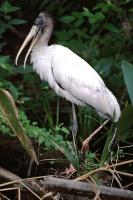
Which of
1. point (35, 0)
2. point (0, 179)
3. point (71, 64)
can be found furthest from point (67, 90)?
point (35, 0)

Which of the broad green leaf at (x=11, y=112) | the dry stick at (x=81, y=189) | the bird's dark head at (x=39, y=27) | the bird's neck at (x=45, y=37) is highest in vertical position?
the broad green leaf at (x=11, y=112)

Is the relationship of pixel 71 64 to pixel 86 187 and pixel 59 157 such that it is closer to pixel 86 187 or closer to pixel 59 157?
pixel 59 157

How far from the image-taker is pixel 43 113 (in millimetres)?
6484

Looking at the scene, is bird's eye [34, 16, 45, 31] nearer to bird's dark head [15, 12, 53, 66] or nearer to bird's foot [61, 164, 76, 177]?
bird's dark head [15, 12, 53, 66]

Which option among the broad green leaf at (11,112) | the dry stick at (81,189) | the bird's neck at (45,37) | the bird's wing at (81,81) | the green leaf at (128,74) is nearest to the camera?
the dry stick at (81,189)

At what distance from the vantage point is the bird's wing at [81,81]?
5027 mm

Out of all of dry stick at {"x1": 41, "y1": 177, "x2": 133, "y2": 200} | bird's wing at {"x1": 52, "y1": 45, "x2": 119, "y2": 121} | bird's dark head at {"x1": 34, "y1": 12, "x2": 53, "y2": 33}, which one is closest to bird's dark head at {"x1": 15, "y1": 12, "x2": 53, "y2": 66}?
bird's dark head at {"x1": 34, "y1": 12, "x2": 53, "y2": 33}

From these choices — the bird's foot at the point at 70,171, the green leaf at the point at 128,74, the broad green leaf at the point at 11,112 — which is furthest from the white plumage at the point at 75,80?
the broad green leaf at the point at 11,112

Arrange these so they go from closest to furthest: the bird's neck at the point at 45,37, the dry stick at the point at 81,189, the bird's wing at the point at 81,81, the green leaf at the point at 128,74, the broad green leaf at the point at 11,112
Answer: the dry stick at the point at 81,189 → the broad green leaf at the point at 11,112 → the green leaf at the point at 128,74 → the bird's wing at the point at 81,81 → the bird's neck at the point at 45,37

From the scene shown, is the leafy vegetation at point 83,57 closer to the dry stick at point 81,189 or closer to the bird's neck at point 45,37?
the bird's neck at point 45,37

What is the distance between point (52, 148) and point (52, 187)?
5.31ft

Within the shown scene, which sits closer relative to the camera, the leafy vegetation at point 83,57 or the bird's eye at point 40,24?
the leafy vegetation at point 83,57

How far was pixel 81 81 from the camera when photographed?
5.11 m

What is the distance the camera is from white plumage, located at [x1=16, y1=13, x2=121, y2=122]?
197 inches
